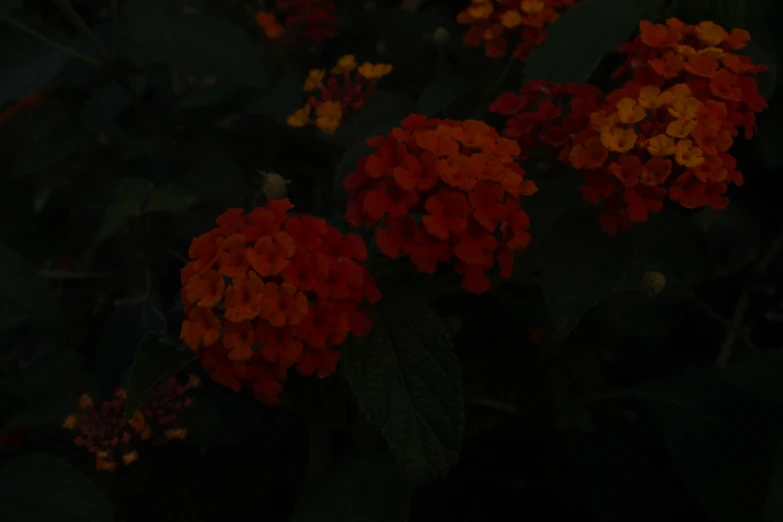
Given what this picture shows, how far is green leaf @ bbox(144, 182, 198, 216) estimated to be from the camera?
2.80 ft

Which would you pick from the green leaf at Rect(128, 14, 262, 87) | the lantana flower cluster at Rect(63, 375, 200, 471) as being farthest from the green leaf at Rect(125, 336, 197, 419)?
the green leaf at Rect(128, 14, 262, 87)

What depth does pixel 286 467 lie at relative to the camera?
98 cm

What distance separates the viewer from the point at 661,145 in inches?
24.5

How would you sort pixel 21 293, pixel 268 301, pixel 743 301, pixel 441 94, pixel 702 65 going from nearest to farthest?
pixel 268 301 < pixel 702 65 < pixel 21 293 < pixel 441 94 < pixel 743 301

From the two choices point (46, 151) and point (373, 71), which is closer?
point (373, 71)

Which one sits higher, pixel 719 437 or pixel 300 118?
pixel 300 118

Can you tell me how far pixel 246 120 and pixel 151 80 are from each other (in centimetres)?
17

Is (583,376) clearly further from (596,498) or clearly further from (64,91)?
(64,91)

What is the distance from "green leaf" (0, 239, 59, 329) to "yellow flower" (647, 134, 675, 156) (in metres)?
0.62

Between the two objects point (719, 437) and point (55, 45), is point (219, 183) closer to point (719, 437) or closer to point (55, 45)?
point (55, 45)

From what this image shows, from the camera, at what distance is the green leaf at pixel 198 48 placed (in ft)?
3.09

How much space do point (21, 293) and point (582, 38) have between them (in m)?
0.64

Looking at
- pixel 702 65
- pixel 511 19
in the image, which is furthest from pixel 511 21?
pixel 702 65

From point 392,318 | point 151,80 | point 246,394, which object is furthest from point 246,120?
point 392,318
